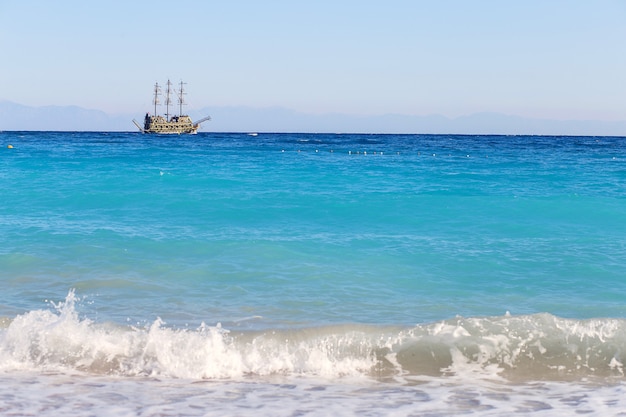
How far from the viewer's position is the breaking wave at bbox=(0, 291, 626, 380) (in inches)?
247

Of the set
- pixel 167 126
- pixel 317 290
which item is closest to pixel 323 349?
pixel 317 290

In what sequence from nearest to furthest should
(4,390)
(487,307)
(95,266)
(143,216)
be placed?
(4,390) → (487,307) → (95,266) → (143,216)

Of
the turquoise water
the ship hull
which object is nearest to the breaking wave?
the turquoise water

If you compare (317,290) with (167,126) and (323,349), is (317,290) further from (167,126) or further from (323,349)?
(167,126)

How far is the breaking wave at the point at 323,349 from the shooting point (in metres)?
6.29

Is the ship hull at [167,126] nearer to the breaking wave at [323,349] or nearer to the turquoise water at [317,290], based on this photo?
the turquoise water at [317,290]

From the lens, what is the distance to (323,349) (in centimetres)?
663

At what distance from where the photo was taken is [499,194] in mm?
19812

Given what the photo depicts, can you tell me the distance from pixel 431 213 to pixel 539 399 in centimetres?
1125

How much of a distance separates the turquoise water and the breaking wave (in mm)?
21

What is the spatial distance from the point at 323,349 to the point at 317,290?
239 cm

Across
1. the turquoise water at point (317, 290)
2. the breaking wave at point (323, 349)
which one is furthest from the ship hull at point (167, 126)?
the breaking wave at point (323, 349)

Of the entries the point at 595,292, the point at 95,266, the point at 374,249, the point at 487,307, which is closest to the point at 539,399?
the point at 487,307

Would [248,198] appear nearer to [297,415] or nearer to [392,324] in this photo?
[392,324]
